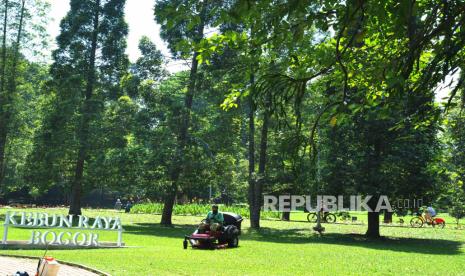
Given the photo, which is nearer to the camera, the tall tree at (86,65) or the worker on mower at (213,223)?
A: the worker on mower at (213,223)

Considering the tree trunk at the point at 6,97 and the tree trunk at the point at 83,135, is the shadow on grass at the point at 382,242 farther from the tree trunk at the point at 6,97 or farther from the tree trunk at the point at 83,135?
the tree trunk at the point at 6,97

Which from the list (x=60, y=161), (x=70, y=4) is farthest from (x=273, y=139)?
(x=70, y=4)

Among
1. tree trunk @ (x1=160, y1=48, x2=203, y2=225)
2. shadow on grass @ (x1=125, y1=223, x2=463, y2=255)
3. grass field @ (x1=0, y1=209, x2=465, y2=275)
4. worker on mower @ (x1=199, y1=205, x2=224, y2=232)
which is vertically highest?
tree trunk @ (x1=160, y1=48, x2=203, y2=225)

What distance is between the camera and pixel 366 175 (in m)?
23.2

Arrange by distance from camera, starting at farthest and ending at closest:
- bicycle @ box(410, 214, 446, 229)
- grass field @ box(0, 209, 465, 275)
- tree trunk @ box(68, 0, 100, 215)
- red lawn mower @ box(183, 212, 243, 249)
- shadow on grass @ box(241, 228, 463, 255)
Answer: bicycle @ box(410, 214, 446, 229)
tree trunk @ box(68, 0, 100, 215)
shadow on grass @ box(241, 228, 463, 255)
red lawn mower @ box(183, 212, 243, 249)
grass field @ box(0, 209, 465, 275)

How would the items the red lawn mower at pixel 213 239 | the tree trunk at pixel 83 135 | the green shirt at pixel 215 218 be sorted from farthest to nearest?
the tree trunk at pixel 83 135
the green shirt at pixel 215 218
the red lawn mower at pixel 213 239

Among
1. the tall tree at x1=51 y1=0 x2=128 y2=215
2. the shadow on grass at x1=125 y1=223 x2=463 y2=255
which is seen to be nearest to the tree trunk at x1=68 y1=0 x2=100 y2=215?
the tall tree at x1=51 y1=0 x2=128 y2=215

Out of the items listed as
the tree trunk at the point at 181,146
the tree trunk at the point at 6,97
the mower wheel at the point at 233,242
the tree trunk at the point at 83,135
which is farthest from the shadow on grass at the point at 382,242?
the tree trunk at the point at 6,97

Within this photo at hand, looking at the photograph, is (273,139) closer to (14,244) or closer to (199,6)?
(14,244)

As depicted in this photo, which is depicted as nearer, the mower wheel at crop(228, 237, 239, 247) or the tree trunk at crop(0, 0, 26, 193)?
the mower wheel at crop(228, 237, 239, 247)

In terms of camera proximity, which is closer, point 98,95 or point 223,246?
point 223,246

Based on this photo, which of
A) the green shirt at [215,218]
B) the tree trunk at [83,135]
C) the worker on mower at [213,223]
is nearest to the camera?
the worker on mower at [213,223]

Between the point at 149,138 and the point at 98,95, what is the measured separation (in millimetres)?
7074

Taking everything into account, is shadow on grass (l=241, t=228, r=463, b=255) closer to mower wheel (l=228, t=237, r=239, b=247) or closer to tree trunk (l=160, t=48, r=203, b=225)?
mower wheel (l=228, t=237, r=239, b=247)
